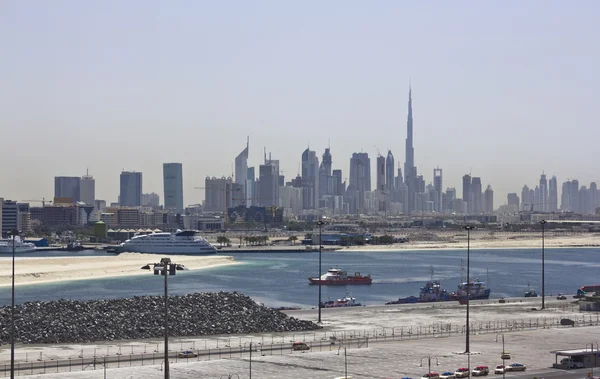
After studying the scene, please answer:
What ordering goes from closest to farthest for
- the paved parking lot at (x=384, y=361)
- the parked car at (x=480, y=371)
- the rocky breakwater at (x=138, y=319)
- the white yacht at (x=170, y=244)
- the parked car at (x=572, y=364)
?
the parked car at (x=480, y=371) < the paved parking lot at (x=384, y=361) < the parked car at (x=572, y=364) < the rocky breakwater at (x=138, y=319) < the white yacht at (x=170, y=244)

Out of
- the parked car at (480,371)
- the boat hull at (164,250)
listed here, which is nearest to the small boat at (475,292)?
the parked car at (480,371)

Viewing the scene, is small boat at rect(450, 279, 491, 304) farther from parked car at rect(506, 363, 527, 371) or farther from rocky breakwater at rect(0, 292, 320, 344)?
parked car at rect(506, 363, 527, 371)

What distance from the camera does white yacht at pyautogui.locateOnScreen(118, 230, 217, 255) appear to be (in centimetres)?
18200

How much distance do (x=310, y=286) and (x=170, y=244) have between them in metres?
79.1

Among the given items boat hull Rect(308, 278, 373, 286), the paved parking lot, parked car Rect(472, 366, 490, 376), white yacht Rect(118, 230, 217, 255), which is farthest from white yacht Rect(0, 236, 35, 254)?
parked car Rect(472, 366, 490, 376)

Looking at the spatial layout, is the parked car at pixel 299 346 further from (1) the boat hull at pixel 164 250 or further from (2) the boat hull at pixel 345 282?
(1) the boat hull at pixel 164 250

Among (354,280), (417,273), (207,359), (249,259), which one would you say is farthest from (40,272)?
(207,359)

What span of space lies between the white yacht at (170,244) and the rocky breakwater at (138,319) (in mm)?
123491

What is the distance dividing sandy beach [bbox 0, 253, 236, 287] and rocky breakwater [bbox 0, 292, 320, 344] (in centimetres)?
5435

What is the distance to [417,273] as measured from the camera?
428ft

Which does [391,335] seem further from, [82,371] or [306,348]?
[82,371]

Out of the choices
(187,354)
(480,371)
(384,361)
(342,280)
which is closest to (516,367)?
(480,371)

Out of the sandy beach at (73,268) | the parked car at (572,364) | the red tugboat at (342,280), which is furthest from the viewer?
the red tugboat at (342,280)

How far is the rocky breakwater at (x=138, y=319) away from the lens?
51.1 metres
